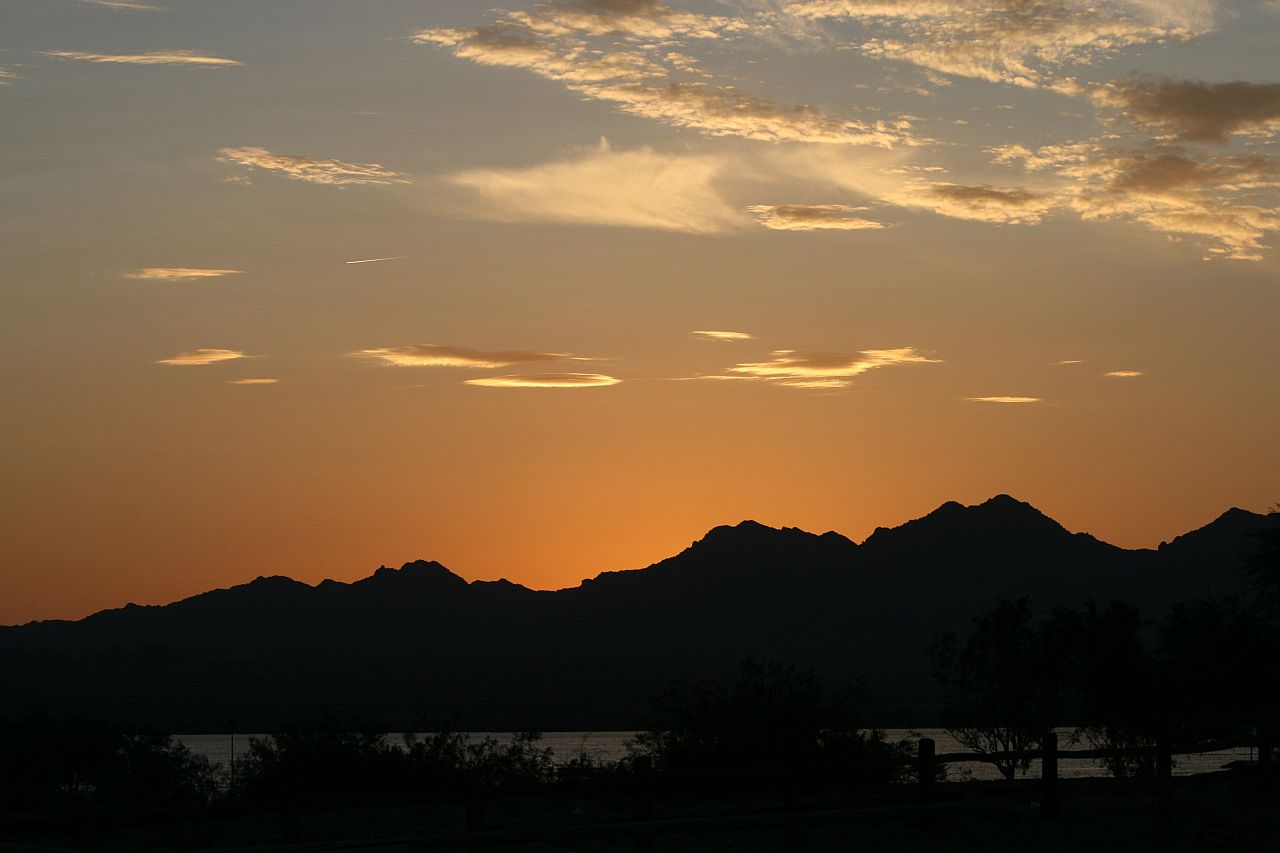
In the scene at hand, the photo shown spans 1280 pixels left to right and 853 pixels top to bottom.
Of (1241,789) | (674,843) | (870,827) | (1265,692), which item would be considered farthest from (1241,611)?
(674,843)

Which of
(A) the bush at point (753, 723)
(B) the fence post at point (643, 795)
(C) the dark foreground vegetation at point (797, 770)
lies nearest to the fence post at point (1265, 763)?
(C) the dark foreground vegetation at point (797, 770)

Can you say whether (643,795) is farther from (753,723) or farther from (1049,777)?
(753,723)

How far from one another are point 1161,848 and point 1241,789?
11.3 m

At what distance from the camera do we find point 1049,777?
22234 mm

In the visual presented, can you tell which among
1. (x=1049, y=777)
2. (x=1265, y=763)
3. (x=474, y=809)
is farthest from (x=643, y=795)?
(x=1265, y=763)

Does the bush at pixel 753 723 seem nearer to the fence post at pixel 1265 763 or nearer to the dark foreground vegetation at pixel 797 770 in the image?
the dark foreground vegetation at pixel 797 770

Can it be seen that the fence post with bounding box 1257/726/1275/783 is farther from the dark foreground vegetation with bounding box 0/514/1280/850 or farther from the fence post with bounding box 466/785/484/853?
the fence post with bounding box 466/785/484/853

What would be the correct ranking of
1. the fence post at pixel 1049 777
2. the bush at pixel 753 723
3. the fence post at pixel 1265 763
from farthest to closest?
1. the bush at pixel 753 723
2. the fence post at pixel 1265 763
3. the fence post at pixel 1049 777

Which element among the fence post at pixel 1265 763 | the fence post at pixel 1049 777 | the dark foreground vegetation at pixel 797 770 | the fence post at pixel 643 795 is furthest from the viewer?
the fence post at pixel 1265 763

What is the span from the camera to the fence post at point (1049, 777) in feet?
71.3

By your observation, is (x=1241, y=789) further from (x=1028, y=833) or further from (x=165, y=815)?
(x=165, y=815)

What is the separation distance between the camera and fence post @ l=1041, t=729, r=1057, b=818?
2172 cm

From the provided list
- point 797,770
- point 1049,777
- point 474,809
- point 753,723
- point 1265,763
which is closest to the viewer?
point 474,809

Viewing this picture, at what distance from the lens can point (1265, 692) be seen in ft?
137
